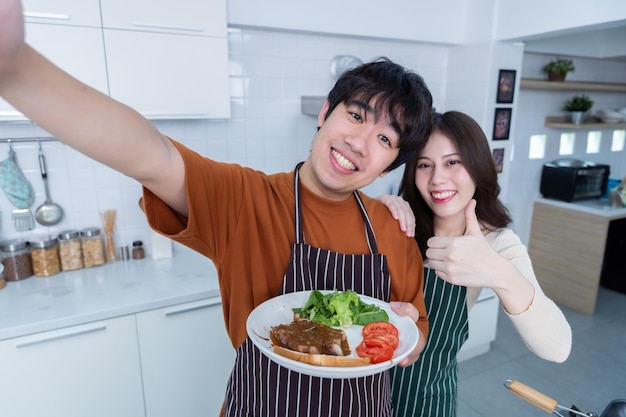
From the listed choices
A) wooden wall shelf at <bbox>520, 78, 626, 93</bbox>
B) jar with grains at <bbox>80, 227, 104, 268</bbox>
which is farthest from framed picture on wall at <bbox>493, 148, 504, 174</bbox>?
jar with grains at <bbox>80, 227, 104, 268</bbox>

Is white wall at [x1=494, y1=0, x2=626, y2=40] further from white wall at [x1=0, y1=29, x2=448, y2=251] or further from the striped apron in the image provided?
the striped apron

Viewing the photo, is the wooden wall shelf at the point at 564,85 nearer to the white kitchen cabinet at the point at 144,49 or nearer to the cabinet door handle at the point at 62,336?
the white kitchen cabinet at the point at 144,49

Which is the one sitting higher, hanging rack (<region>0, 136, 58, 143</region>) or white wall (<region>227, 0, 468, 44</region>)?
white wall (<region>227, 0, 468, 44</region>)

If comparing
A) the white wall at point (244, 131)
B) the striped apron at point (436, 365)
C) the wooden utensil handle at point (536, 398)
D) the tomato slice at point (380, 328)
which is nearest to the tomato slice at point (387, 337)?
the tomato slice at point (380, 328)

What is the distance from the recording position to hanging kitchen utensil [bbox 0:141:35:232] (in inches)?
64.2

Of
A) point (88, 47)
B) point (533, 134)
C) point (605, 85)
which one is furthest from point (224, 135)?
point (605, 85)

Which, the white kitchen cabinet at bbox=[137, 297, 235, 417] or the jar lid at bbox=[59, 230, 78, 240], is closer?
the white kitchen cabinet at bbox=[137, 297, 235, 417]

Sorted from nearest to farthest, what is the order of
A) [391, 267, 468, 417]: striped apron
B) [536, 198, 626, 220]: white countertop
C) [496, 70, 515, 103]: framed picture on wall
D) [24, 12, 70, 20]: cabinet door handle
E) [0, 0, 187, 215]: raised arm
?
[0, 0, 187, 215]: raised arm < [391, 267, 468, 417]: striped apron < [24, 12, 70, 20]: cabinet door handle < [496, 70, 515, 103]: framed picture on wall < [536, 198, 626, 220]: white countertop

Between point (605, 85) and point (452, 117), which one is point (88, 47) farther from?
point (605, 85)

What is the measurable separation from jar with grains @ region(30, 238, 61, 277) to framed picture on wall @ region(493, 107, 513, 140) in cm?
249

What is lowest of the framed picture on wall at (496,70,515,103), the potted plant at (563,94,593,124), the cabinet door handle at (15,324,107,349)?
the cabinet door handle at (15,324,107,349)

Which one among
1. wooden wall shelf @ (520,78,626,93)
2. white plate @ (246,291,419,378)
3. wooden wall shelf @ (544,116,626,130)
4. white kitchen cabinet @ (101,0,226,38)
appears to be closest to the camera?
white plate @ (246,291,419,378)

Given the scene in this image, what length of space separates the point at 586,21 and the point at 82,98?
2.24 m

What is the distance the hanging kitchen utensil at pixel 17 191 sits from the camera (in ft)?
5.35
